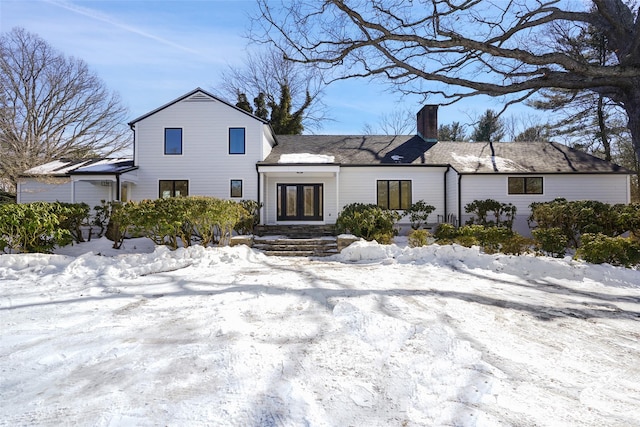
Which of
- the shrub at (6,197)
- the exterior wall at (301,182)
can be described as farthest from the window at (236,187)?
the shrub at (6,197)

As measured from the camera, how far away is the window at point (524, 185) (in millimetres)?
15062

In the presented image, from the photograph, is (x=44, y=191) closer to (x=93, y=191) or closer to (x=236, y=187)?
(x=93, y=191)

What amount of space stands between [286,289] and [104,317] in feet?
7.47

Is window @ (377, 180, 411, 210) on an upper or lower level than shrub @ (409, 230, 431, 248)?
upper

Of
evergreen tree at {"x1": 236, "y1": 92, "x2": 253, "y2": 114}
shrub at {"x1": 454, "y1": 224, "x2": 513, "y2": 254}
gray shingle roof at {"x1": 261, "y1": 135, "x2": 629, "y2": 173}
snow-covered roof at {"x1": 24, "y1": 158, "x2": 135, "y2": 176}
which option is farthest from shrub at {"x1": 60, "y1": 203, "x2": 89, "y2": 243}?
evergreen tree at {"x1": 236, "y1": 92, "x2": 253, "y2": 114}

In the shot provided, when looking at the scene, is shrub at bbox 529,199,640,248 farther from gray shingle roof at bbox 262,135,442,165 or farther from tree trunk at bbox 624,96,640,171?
gray shingle roof at bbox 262,135,442,165

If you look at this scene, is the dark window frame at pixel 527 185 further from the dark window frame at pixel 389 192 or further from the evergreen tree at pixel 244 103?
the evergreen tree at pixel 244 103

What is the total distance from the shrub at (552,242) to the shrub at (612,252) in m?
0.73

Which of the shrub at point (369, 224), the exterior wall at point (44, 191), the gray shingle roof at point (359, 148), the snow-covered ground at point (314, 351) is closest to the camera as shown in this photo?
the snow-covered ground at point (314, 351)

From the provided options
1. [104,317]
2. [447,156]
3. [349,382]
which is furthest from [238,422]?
[447,156]

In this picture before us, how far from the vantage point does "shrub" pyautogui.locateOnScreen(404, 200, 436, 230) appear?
1442 cm

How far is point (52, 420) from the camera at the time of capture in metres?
1.92

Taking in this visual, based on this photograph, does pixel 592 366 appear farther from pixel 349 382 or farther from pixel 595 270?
pixel 595 270

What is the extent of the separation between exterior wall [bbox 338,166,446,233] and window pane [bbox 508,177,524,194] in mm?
2732
